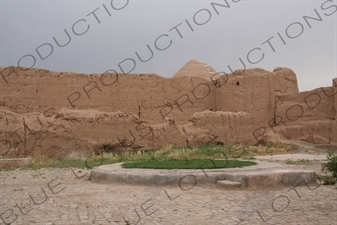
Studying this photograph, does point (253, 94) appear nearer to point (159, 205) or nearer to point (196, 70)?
point (196, 70)

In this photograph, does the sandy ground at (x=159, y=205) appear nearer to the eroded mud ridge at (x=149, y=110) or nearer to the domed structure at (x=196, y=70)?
the eroded mud ridge at (x=149, y=110)

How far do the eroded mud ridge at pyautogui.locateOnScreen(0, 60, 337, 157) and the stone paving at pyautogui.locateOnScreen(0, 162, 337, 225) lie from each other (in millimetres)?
8882

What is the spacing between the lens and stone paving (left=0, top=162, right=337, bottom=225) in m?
5.75

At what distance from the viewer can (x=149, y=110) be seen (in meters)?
27.8

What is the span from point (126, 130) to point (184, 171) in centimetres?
1098

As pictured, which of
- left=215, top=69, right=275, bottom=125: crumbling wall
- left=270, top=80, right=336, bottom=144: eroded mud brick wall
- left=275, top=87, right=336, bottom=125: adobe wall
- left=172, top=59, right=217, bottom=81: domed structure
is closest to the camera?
left=270, top=80, right=336, bottom=144: eroded mud brick wall

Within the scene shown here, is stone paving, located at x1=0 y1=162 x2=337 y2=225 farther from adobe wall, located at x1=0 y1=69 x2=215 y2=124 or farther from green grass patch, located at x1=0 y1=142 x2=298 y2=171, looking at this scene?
adobe wall, located at x1=0 y1=69 x2=215 y2=124

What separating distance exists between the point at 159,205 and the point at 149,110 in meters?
21.1

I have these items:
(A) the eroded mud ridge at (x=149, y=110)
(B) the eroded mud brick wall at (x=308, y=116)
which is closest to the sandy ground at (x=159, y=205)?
→ (A) the eroded mud ridge at (x=149, y=110)

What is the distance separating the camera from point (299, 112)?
27359 mm

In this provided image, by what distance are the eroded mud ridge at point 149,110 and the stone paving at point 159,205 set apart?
8.88 m

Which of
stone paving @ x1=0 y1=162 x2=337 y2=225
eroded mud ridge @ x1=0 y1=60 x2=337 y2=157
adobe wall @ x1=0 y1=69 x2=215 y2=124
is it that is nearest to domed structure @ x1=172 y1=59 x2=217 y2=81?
eroded mud ridge @ x1=0 y1=60 x2=337 y2=157

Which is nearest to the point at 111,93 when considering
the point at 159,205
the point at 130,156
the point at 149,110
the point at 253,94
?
the point at 149,110

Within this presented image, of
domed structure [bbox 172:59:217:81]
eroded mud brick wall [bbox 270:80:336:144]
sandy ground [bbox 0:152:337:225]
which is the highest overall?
domed structure [bbox 172:59:217:81]
